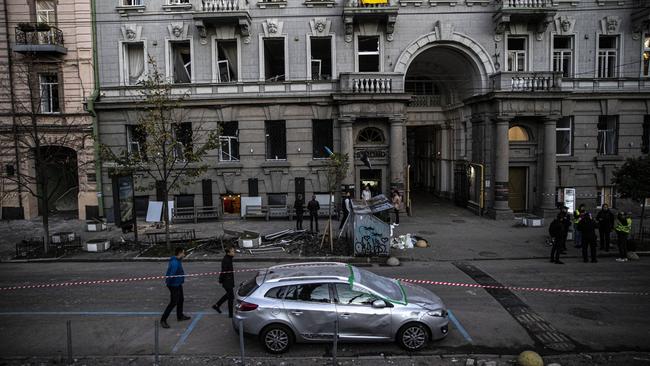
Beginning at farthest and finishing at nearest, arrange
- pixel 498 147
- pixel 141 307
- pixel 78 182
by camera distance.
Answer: pixel 78 182, pixel 498 147, pixel 141 307

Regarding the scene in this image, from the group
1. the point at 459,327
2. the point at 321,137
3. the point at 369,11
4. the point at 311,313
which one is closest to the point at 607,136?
the point at 369,11

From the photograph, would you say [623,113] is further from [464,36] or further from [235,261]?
[235,261]

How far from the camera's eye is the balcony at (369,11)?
2242cm

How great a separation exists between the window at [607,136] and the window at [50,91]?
104 ft

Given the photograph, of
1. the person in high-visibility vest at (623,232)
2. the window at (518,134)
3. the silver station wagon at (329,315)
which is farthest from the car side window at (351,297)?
the window at (518,134)

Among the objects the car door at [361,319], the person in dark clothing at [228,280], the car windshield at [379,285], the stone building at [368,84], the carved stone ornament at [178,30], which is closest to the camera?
the car door at [361,319]

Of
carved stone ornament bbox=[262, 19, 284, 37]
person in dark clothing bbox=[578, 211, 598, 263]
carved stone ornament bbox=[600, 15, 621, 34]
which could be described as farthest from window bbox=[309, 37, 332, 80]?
carved stone ornament bbox=[600, 15, 621, 34]

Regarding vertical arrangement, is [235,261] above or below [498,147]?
below

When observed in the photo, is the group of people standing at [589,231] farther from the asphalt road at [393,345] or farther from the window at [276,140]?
the window at [276,140]

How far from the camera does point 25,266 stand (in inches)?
616

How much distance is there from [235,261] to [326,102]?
A: 37.5 feet

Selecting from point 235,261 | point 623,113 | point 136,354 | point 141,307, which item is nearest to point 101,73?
point 235,261

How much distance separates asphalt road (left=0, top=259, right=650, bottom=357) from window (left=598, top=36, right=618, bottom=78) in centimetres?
1426

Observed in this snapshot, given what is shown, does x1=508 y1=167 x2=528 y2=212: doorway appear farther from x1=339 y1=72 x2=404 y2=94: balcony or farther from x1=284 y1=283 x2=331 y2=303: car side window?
x1=284 y1=283 x2=331 y2=303: car side window
